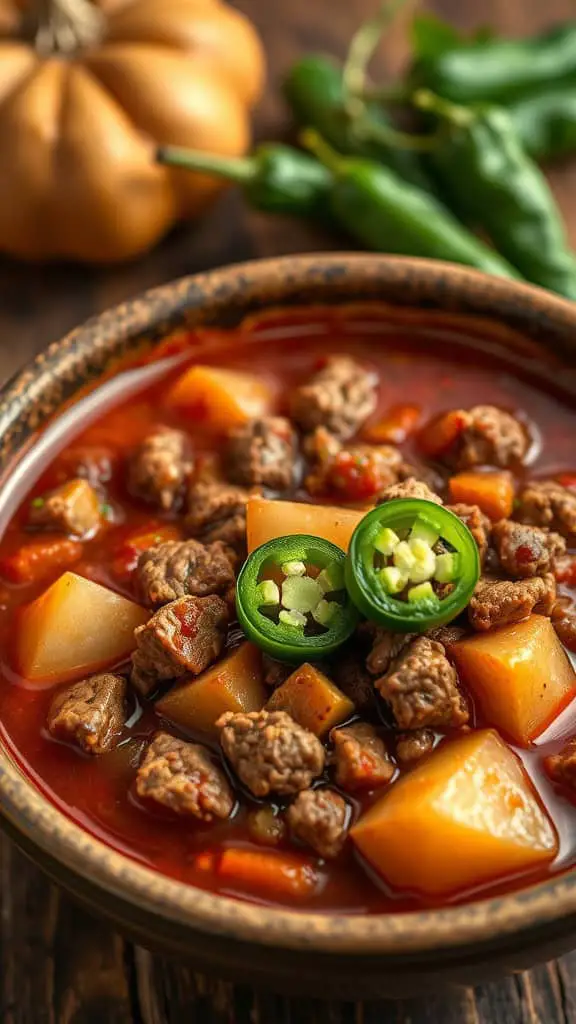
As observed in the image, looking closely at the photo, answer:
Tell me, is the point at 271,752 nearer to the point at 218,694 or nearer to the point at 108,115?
the point at 218,694

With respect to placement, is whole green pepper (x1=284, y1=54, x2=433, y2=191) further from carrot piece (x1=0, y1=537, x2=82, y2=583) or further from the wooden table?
the wooden table

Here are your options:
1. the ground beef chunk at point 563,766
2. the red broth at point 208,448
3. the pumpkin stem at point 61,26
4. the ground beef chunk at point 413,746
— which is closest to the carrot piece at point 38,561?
the red broth at point 208,448

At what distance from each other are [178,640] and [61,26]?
368 cm

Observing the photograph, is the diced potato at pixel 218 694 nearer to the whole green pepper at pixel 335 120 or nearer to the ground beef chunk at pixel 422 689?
the ground beef chunk at pixel 422 689

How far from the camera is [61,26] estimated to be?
604 cm

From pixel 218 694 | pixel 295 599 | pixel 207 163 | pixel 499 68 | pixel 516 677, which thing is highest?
pixel 499 68

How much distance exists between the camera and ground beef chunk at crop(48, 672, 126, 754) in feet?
12.2

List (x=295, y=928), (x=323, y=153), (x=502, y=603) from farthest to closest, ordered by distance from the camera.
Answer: (x=323, y=153) < (x=502, y=603) < (x=295, y=928)

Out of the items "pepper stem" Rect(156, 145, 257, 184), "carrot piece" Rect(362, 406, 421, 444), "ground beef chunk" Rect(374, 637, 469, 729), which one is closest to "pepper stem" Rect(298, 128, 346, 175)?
"pepper stem" Rect(156, 145, 257, 184)

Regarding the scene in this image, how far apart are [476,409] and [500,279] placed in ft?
1.83

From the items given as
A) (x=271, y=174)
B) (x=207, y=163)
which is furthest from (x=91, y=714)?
(x=271, y=174)

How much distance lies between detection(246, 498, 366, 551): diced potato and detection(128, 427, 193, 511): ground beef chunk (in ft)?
1.37

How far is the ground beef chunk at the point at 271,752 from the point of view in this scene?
3.50m

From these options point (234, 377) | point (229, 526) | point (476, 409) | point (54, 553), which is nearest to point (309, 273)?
point (234, 377)
